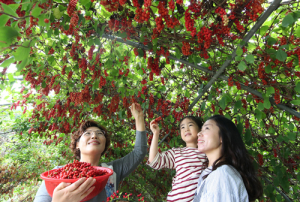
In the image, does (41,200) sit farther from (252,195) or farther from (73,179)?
(252,195)

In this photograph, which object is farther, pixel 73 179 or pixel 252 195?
pixel 252 195

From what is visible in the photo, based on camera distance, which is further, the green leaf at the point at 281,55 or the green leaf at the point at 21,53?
the green leaf at the point at 281,55

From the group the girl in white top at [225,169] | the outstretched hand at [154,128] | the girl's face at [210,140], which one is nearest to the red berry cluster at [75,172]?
the girl in white top at [225,169]

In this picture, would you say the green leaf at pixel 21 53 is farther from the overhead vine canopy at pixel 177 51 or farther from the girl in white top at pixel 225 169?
the girl in white top at pixel 225 169

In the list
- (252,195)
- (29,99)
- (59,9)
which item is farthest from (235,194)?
(29,99)

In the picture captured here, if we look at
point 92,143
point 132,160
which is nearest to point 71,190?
point 92,143

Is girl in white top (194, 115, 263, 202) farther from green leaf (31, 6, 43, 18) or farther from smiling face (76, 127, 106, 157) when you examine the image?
green leaf (31, 6, 43, 18)

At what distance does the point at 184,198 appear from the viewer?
6.00 ft

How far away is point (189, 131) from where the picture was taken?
90.8 inches

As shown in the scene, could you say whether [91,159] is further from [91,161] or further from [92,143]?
[92,143]

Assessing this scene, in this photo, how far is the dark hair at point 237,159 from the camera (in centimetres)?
148

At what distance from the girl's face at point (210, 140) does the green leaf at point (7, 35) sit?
1613 mm

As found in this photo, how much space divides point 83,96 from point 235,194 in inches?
98.7

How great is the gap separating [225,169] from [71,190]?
1056mm
